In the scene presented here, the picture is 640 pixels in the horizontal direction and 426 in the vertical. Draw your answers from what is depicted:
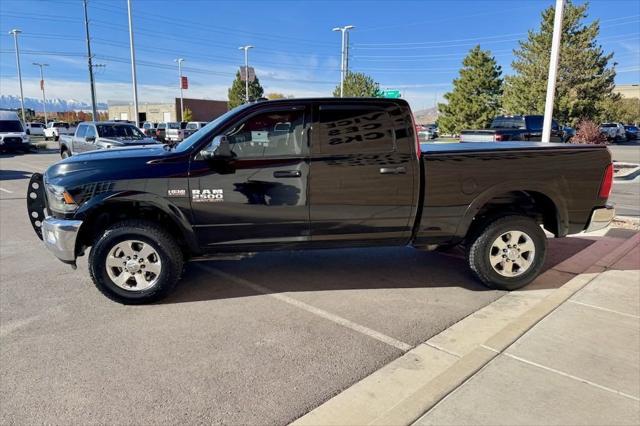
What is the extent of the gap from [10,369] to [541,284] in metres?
4.92

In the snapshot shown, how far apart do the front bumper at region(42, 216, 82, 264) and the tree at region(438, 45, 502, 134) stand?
3849cm

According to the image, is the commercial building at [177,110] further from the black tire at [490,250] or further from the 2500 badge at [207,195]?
the black tire at [490,250]

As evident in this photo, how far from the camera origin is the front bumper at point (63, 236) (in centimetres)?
408

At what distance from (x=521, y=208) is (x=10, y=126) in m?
28.4

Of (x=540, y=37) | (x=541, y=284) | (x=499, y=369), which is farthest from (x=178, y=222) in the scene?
(x=540, y=37)

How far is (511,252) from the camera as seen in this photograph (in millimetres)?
4648

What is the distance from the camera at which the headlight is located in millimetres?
4105

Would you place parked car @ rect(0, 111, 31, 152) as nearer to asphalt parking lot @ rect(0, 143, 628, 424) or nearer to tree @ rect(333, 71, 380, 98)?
asphalt parking lot @ rect(0, 143, 628, 424)

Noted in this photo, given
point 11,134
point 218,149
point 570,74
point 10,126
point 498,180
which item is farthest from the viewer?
point 570,74

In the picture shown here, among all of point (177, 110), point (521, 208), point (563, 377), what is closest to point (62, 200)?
point (563, 377)

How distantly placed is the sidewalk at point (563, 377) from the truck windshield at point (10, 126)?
1135 inches

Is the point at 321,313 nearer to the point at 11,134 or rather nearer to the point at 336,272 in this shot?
the point at 336,272

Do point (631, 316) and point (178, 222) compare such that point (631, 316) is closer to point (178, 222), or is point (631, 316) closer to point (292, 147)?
point (292, 147)

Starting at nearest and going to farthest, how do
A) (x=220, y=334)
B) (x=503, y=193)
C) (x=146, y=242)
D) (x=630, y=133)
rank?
(x=220, y=334), (x=146, y=242), (x=503, y=193), (x=630, y=133)
